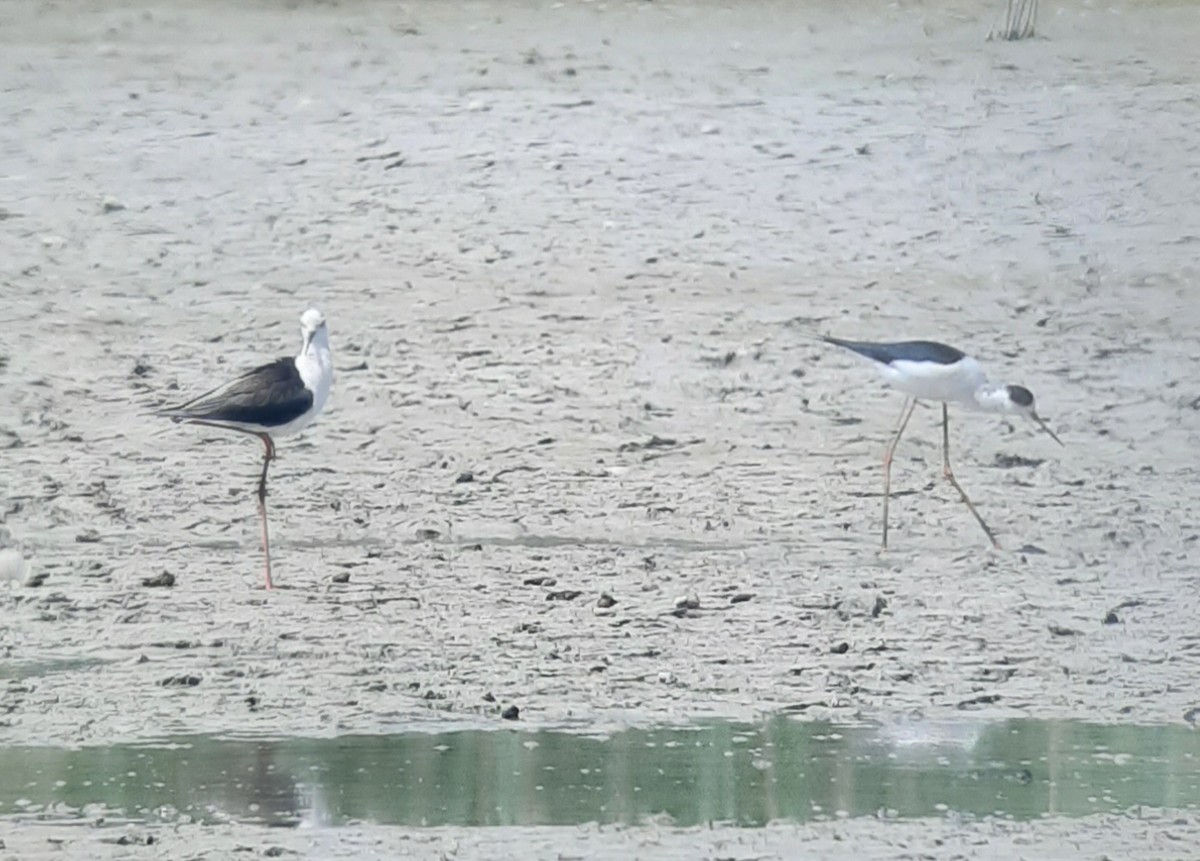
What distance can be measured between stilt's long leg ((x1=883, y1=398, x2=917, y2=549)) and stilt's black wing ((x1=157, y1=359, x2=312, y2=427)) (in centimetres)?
172

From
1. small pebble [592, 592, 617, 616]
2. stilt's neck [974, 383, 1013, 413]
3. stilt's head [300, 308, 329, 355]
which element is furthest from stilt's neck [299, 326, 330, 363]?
stilt's neck [974, 383, 1013, 413]

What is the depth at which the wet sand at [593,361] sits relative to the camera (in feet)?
20.0

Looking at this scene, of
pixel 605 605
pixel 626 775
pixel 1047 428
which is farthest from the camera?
pixel 1047 428

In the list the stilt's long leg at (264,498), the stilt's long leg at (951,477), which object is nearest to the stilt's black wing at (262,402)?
the stilt's long leg at (264,498)

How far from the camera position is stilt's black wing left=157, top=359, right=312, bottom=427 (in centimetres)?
699

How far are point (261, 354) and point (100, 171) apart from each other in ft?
5.35

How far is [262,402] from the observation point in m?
6.99

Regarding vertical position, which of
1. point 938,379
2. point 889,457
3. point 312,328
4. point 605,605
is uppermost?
point 312,328

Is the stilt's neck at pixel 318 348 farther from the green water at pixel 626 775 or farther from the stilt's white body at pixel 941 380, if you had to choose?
the green water at pixel 626 775

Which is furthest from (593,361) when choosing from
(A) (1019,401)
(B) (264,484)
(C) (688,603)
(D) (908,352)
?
A: (C) (688,603)

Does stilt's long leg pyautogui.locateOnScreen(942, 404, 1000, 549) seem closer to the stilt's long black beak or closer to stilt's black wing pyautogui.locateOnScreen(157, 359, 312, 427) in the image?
the stilt's long black beak

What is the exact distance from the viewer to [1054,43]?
11.1 metres

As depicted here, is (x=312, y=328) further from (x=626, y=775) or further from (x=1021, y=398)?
(x=626, y=775)

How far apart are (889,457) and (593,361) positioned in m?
1.43
